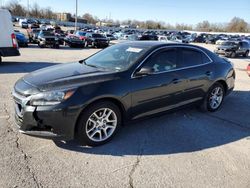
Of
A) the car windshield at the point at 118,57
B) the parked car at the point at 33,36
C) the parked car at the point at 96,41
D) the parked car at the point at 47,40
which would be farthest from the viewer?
the parked car at the point at 96,41

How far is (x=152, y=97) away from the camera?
4488 mm

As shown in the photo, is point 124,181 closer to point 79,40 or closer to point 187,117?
point 187,117

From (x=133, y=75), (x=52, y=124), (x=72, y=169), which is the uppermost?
(x=133, y=75)

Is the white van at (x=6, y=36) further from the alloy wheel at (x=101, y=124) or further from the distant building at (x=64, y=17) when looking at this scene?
the distant building at (x=64, y=17)

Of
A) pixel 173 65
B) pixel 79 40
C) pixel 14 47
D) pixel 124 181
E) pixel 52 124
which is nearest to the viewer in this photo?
pixel 124 181

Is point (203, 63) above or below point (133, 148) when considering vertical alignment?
above

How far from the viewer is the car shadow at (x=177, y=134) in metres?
3.97

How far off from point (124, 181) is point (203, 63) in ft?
11.1

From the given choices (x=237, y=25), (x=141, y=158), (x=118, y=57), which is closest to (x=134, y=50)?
(x=118, y=57)

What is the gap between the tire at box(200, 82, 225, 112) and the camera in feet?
18.7

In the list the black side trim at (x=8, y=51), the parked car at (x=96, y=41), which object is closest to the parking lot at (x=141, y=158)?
the black side trim at (x=8, y=51)

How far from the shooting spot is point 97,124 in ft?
13.1

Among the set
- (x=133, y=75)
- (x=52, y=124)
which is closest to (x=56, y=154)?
(x=52, y=124)

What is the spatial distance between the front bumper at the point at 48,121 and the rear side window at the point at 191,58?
8.17ft
